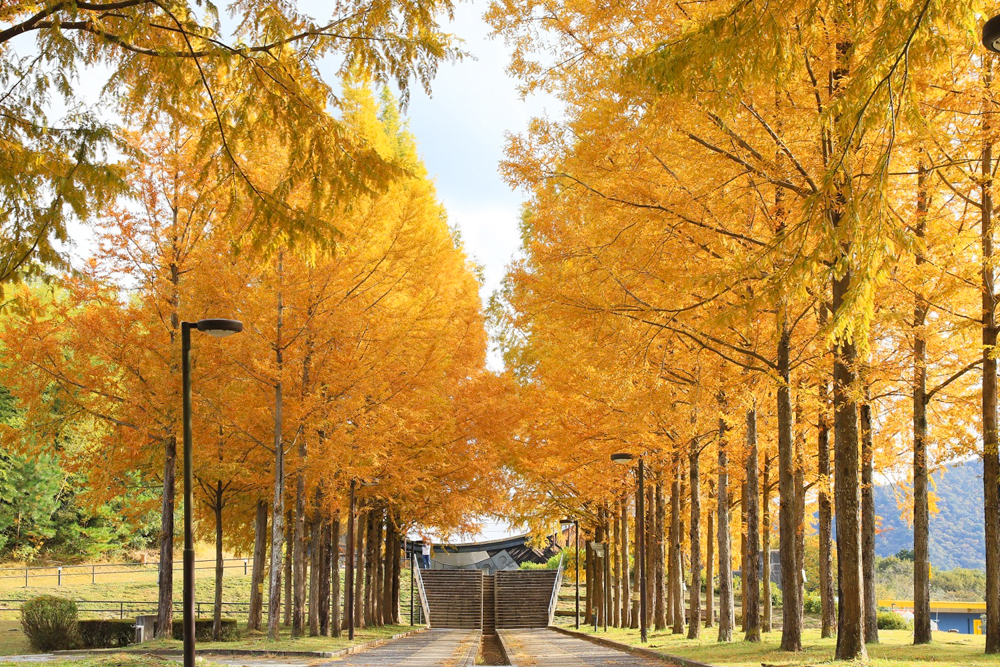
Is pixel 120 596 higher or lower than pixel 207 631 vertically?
lower

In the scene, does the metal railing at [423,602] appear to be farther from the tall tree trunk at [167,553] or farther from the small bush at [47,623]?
the small bush at [47,623]

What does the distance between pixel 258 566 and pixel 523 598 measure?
81.2 feet

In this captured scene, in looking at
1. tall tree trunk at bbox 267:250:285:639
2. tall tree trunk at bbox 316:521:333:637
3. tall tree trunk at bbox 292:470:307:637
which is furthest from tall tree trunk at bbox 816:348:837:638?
tall tree trunk at bbox 316:521:333:637

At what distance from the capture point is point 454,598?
144 ft

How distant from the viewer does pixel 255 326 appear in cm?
1820

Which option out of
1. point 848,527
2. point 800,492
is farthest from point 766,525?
point 848,527

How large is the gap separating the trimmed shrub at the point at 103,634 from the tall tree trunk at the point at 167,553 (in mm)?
1717

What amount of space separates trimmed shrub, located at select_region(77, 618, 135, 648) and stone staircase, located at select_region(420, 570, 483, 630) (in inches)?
802

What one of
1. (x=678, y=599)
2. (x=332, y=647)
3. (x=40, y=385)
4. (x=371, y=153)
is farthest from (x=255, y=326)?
(x=678, y=599)

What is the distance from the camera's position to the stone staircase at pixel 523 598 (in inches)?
1677

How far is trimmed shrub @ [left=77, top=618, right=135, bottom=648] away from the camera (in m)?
20.4

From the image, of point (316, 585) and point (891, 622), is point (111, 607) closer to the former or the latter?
point (316, 585)

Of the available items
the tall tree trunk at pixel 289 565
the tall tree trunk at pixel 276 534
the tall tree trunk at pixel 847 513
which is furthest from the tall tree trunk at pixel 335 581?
the tall tree trunk at pixel 847 513

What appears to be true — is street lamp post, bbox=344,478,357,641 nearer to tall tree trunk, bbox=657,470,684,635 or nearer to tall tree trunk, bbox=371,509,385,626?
tall tree trunk, bbox=657,470,684,635
